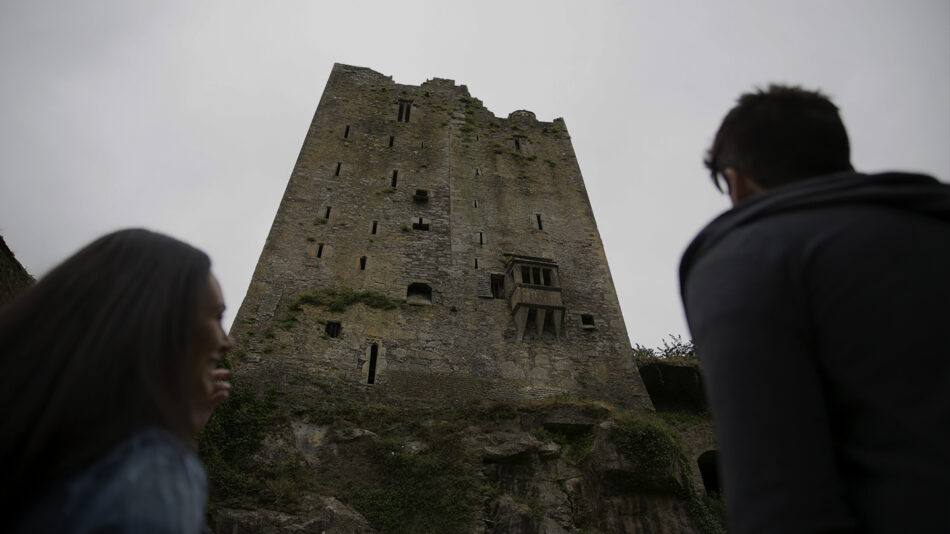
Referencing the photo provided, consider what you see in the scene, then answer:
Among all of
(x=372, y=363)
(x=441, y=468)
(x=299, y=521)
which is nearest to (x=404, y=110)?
(x=372, y=363)

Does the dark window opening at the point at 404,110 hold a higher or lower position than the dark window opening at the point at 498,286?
higher

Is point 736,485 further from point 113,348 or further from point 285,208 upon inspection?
point 285,208

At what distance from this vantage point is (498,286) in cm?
1859

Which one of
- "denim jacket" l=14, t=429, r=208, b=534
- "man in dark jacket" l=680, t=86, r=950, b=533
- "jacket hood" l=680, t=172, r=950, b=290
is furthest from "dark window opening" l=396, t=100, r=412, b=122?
"denim jacket" l=14, t=429, r=208, b=534

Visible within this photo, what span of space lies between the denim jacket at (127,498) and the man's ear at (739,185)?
5.70 ft

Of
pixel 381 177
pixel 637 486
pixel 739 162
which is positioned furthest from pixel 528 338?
pixel 739 162

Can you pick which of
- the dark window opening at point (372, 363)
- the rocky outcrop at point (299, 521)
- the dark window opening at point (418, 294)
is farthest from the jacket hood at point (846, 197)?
the dark window opening at point (418, 294)

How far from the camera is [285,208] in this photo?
1872 centimetres

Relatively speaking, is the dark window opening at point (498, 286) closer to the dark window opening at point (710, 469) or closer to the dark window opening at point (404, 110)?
the dark window opening at point (710, 469)

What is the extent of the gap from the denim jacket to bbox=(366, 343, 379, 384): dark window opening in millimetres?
14108

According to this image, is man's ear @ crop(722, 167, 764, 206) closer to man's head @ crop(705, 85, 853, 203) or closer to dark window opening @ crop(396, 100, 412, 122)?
man's head @ crop(705, 85, 853, 203)

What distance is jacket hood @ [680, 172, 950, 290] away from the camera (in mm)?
1401

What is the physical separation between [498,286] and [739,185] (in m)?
16.8

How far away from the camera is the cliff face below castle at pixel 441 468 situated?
11352 millimetres
